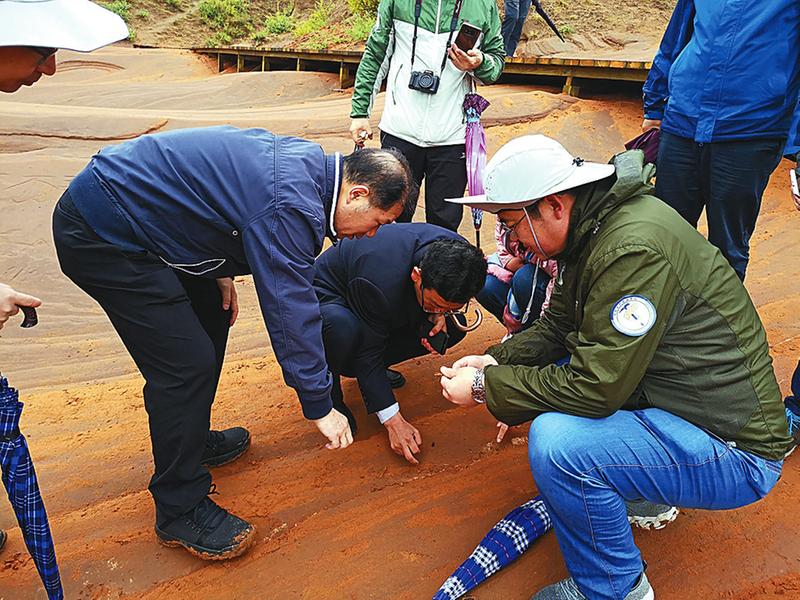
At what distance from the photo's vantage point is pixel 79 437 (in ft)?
9.11

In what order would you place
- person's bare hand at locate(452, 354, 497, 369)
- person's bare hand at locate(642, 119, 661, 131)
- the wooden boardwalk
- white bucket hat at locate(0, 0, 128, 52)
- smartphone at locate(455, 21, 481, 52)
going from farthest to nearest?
the wooden boardwalk → smartphone at locate(455, 21, 481, 52) → person's bare hand at locate(642, 119, 661, 131) → person's bare hand at locate(452, 354, 497, 369) → white bucket hat at locate(0, 0, 128, 52)

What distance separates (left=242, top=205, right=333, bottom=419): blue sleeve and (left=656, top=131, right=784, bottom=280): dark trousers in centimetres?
192

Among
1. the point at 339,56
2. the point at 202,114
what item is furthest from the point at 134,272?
the point at 339,56

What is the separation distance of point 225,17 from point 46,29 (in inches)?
866

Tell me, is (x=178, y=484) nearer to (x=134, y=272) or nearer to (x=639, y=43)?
(x=134, y=272)

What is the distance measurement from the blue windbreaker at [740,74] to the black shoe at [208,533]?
8.06 feet

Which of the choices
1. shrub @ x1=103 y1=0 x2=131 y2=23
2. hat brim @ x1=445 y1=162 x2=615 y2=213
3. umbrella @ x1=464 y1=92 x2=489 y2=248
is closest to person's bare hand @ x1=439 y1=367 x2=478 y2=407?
hat brim @ x1=445 y1=162 x2=615 y2=213

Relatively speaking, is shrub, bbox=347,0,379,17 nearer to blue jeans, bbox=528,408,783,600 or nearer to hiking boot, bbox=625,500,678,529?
hiking boot, bbox=625,500,678,529

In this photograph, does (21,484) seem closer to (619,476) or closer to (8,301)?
(8,301)

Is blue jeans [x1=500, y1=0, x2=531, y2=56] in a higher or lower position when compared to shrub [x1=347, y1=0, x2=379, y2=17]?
higher

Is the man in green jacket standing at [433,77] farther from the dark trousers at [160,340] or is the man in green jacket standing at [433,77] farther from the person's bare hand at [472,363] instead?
the dark trousers at [160,340]

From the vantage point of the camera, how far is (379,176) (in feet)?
6.15

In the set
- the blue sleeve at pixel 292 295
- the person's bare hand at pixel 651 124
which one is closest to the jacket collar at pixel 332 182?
the blue sleeve at pixel 292 295

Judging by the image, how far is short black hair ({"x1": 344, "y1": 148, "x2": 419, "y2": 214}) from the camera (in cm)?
188
